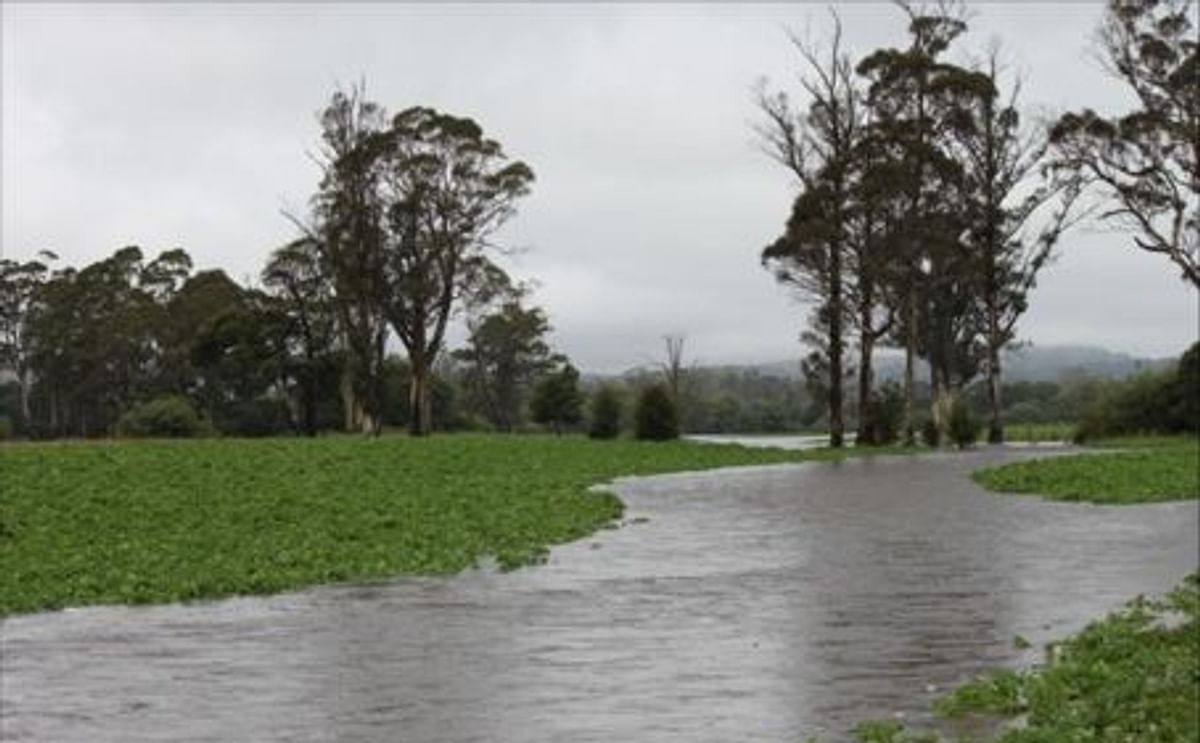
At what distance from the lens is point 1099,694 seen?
7.84 m

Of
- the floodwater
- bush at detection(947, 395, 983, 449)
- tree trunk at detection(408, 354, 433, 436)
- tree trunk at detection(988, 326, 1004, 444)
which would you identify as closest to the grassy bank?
the floodwater

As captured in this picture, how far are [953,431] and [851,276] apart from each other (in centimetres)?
696

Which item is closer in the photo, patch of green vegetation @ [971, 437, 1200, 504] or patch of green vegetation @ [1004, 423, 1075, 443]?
patch of green vegetation @ [971, 437, 1200, 504]

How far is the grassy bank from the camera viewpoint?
704 centimetres

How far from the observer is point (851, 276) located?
52.0m

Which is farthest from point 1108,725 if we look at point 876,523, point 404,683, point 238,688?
point 876,523

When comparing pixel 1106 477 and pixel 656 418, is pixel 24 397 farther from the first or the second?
pixel 1106 477

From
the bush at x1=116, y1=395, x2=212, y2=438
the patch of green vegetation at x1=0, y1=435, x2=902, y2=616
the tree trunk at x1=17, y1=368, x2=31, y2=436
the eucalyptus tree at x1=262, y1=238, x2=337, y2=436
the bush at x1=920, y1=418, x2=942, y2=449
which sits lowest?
the patch of green vegetation at x1=0, y1=435, x2=902, y2=616

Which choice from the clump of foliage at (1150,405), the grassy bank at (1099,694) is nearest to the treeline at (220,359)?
the clump of foliage at (1150,405)

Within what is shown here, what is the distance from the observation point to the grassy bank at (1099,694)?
7043mm

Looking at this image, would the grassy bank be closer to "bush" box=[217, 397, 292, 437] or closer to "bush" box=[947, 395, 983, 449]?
"bush" box=[947, 395, 983, 449]

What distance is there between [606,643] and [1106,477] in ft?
58.9

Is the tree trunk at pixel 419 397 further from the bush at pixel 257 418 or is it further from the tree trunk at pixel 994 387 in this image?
the tree trunk at pixel 994 387

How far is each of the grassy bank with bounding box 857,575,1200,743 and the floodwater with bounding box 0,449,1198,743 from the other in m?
0.37
